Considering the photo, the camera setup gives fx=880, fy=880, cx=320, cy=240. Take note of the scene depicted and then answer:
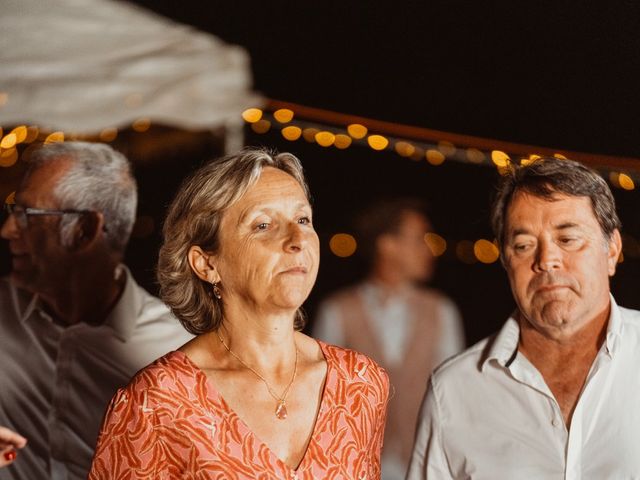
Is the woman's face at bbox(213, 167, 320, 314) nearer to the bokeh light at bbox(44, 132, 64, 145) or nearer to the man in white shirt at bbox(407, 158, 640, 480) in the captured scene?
the man in white shirt at bbox(407, 158, 640, 480)

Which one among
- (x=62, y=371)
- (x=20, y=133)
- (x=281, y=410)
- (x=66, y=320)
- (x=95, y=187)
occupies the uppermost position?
(x=20, y=133)

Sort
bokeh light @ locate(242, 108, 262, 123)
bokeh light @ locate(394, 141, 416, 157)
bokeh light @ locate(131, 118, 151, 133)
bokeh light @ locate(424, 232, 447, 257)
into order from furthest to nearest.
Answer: bokeh light @ locate(424, 232, 447, 257), bokeh light @ locate(394, 141, 416, 157), bokeh light @ locate(242, 108, 262, 123), bokeh light @ locate(131, 118, 151, 133)

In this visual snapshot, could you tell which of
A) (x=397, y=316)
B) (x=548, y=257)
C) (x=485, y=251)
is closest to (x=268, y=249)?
(x=548, y=257)

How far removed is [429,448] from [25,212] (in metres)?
1.79

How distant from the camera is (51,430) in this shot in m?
3.29

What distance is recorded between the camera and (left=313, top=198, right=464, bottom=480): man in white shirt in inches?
157

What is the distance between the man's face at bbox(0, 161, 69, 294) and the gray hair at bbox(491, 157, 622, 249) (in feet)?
5.73

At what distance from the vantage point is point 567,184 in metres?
2.45

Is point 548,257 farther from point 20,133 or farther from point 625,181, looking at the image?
point 20,133

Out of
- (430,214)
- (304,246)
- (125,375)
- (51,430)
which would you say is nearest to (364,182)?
(430,214)

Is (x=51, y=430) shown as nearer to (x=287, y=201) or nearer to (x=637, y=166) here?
(x=287, y=201)

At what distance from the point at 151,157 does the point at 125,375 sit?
96 centimetres

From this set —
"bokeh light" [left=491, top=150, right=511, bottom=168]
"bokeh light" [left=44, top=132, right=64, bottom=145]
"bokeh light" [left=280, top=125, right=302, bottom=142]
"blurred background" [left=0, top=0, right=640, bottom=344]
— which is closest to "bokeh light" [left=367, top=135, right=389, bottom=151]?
"blurred background" [left=0, top=0, right=640, bottom=344]

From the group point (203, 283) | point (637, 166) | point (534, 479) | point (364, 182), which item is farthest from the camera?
point (364, 182)
